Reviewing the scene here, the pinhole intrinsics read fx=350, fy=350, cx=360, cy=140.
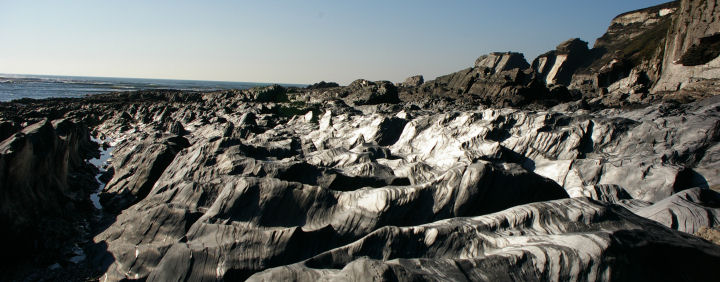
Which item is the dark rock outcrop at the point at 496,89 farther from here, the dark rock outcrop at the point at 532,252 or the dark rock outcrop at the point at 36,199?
the dark rock outcrop at the point at 36,199

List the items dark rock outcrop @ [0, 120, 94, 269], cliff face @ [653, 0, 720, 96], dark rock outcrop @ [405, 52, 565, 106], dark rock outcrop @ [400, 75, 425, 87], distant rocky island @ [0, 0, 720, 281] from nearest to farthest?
distant rocky island @ [0, 0, 720, 281] → dark rock outcrop @ [0, 120, 94, 269] → cliff face @ [653, 0, 720, 96] → dark rock outcrop @ [405, 52, 565, 106] → dark rock outcrop @ [400, 75, 425, 87]

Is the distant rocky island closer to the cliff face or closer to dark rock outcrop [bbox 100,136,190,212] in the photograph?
dark rock outcrop [bbox 100,136,190,212]

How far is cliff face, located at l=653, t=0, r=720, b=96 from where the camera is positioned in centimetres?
3017

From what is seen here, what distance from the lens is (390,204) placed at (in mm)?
7586

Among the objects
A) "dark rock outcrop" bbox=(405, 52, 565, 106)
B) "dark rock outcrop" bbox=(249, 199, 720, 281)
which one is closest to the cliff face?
"dark rock outcrop" bbox=(405, 52, 565, 106)

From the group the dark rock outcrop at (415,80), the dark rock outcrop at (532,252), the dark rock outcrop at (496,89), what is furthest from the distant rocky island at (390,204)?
the dark rock outcrop at (415,80)

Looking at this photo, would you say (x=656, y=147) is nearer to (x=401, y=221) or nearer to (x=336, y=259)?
(x=401, y=221)

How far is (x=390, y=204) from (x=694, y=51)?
1552 inches

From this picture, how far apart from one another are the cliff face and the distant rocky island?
21816mm

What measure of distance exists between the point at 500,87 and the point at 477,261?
Answer: 112 feet

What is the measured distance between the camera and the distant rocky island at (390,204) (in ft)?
16.6

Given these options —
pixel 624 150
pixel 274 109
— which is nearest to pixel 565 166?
pixel 624 150

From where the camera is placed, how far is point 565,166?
11.1 meters

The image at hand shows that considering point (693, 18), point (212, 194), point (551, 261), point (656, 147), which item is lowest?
point (212, 194)
